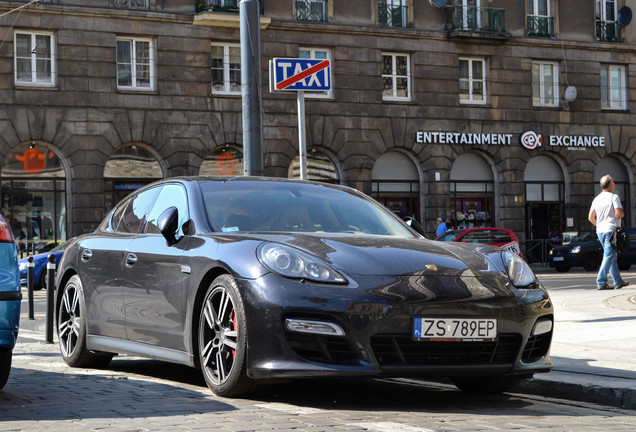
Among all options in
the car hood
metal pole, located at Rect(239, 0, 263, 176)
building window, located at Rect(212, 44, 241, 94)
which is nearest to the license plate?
the car hood

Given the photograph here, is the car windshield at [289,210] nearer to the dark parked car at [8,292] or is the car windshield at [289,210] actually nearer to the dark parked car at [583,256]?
the dark parked car at [8,292]

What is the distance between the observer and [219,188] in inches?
295

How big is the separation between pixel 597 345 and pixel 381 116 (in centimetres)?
2818

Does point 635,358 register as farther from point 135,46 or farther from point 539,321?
point 135,46

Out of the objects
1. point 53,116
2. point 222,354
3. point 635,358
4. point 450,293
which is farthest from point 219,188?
point 53,116

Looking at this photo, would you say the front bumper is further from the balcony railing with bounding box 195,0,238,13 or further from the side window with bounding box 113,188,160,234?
the balcony railing with bounding box 195,0,238,13

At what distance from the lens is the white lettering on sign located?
3772 cm

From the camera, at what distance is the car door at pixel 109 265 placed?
7793 millimetres

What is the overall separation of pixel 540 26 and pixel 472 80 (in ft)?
11.5

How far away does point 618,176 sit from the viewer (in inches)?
1654

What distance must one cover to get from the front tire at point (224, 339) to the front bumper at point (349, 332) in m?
0.09

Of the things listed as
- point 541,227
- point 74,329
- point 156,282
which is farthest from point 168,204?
point 541,227

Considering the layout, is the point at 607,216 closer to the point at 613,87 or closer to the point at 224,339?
the point at 224,339

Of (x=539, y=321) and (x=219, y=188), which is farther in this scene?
(x=219, y=188)
